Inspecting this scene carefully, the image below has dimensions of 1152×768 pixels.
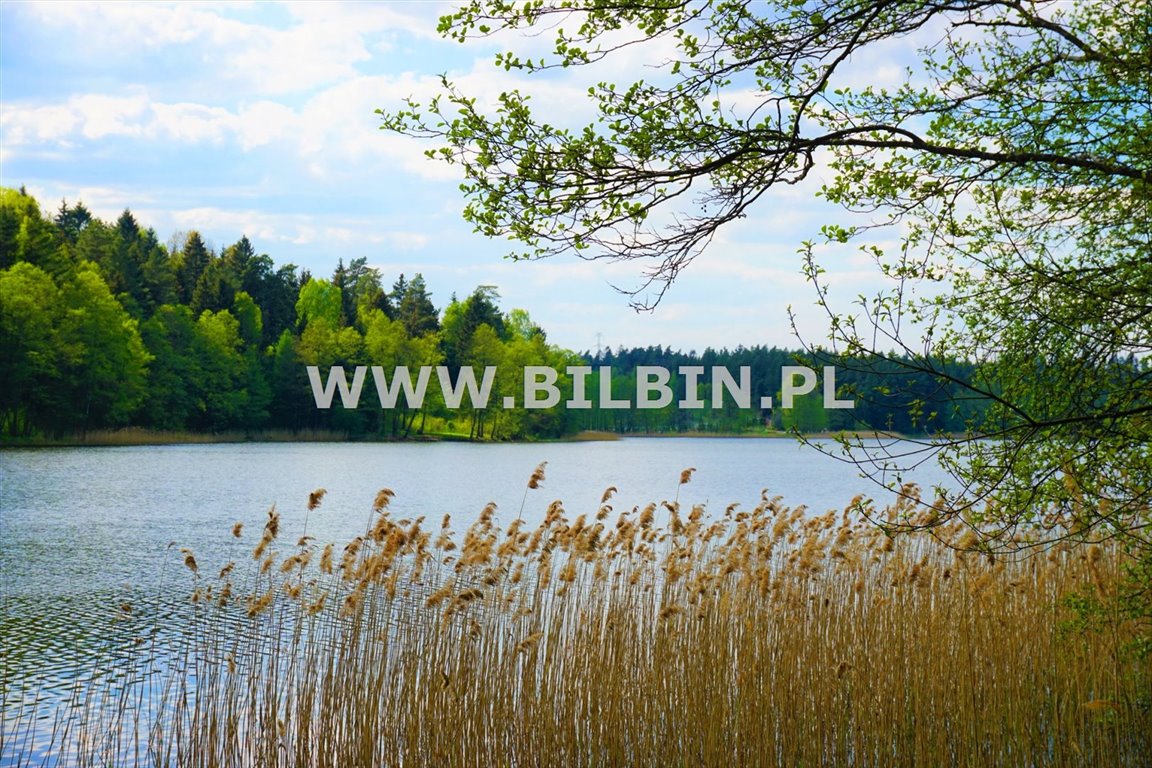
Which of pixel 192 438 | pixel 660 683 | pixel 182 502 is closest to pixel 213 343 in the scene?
pixel 192 438

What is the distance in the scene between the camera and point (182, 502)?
27.2 meters

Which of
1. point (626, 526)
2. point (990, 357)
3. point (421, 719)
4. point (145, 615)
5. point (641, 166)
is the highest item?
point (641, 166)

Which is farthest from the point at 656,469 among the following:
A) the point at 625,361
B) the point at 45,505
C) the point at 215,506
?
the point at 625,361

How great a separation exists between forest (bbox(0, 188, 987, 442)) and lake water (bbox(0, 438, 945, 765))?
4.85 metres

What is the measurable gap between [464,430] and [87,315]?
1314 inches

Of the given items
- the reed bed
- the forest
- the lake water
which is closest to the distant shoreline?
the forest

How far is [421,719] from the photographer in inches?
255

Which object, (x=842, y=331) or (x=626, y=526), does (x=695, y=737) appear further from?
(x=842, y=331)

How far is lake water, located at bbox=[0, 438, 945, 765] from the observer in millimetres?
12211

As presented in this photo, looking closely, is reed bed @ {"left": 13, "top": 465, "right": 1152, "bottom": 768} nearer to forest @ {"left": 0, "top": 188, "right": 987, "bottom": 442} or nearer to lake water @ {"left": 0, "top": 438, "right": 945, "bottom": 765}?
lake water @ {"left": 0, "top": 438, "right": 945, "bottom": 765}

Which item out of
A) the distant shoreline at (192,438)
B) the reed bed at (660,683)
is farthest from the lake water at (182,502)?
the distant shoreline at (192,438)

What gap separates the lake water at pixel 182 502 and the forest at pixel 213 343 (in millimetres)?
4846

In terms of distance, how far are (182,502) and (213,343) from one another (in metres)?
38.8

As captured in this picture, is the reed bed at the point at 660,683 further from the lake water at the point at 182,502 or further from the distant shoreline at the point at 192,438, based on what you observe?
the distant shoreline at the point at 192,438
